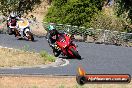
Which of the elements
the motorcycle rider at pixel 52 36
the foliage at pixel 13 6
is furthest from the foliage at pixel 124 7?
the motorcycle rider at pixel 52 36

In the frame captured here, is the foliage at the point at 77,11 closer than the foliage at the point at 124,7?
No

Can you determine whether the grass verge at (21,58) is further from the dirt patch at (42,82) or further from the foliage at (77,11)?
the foliage at (77,11)

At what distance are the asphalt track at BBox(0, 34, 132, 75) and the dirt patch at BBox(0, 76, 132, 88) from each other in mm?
1039

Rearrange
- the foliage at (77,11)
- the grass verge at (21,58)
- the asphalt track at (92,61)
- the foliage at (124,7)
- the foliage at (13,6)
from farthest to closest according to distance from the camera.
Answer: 1. the foliage at (77,11)
2. the foliage at (13,6)
3. the foliage at (124,7)
4. the grass verge at (21,58)
5. the asphalt track at (92,61)

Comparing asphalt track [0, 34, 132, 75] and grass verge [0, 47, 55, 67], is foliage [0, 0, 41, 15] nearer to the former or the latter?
asphalt track [0, 34, 132, 75]

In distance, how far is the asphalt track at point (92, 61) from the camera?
658 inches

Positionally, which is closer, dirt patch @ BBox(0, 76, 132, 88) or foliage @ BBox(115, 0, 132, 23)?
dirt patch @ BBox(0, 76, 132, 88)

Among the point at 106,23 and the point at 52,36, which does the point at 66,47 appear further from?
the point at 106,23

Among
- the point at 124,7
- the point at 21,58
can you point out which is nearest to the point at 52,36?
the point at 21,58

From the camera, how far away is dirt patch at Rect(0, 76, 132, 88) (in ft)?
45.4

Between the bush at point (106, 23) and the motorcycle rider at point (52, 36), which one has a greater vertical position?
the motorcycle rider at point (52, 36)

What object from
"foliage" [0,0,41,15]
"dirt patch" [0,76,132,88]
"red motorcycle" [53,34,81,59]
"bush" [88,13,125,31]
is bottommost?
"bush" [88,13,125,31]

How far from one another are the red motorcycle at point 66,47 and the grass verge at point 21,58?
1.35 metres

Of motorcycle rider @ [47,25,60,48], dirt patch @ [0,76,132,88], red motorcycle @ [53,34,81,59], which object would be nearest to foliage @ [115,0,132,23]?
motorcycle rider @ [47,25,60,48]
